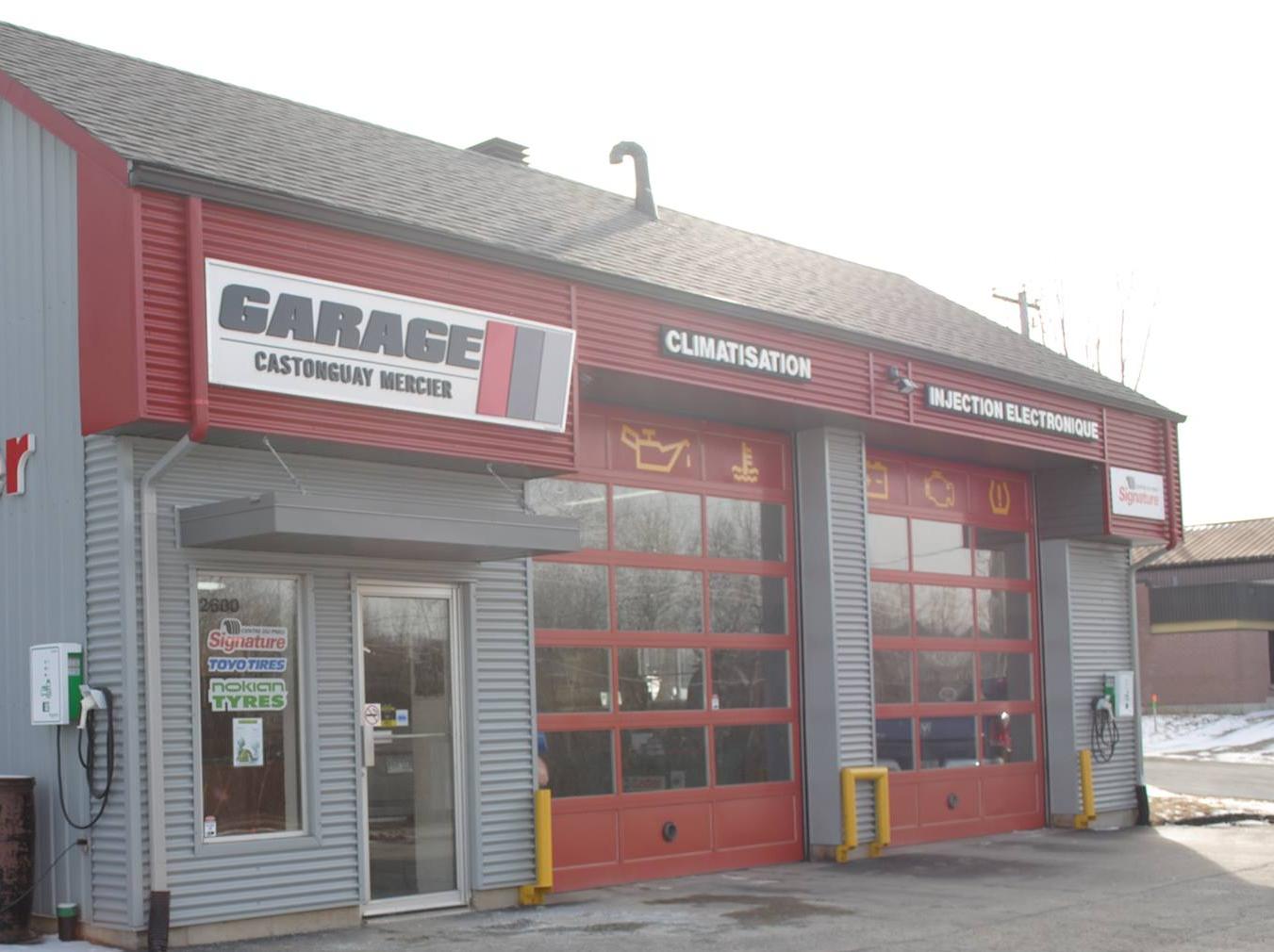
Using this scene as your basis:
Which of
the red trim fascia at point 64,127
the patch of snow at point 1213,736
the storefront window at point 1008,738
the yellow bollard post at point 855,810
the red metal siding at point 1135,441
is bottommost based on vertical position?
the patch of snow at point 1213,736

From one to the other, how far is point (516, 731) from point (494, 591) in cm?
111

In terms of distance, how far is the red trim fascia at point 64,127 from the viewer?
996cm

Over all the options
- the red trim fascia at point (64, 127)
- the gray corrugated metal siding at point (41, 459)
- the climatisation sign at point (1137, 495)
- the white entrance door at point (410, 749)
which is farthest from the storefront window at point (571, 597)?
the climatisation sign at point (1137, 495)

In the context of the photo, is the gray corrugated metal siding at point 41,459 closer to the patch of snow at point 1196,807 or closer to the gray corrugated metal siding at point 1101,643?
the gray corrugated metal siding at point 1101,643

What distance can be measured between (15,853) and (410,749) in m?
2.84

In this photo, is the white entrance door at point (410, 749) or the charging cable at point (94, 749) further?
the white entrance door at point (410, 749)

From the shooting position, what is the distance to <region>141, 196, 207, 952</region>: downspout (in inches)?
386

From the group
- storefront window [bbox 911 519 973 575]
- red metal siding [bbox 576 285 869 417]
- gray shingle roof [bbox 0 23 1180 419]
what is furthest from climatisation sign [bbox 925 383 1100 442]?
storefront window [bbox 911 519 973 575]

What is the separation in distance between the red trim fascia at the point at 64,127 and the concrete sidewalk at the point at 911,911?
5.02m

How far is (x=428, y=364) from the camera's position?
11188 millimetres

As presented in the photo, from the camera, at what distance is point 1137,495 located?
19250 millimetres

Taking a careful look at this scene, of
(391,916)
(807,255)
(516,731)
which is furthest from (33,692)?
(807,255)

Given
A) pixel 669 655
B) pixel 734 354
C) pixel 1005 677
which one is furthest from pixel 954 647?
pixel 734 354

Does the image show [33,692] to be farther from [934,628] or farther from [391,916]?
[934,628]
